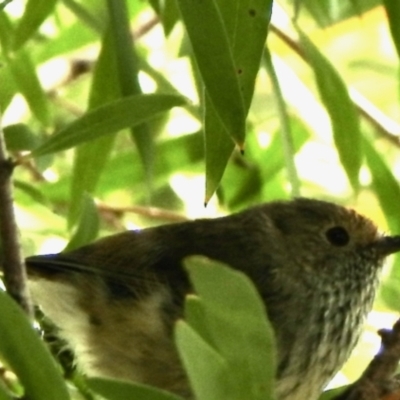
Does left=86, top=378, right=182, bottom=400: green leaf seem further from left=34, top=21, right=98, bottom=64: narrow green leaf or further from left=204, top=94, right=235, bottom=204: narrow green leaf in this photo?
left=34, top=21, right=98, bottom=64: narrow green leaf

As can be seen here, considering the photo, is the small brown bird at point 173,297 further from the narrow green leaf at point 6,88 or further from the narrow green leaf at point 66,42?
the narrow green leaf at point 66,42

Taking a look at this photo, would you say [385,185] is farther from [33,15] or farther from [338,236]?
[33,15]

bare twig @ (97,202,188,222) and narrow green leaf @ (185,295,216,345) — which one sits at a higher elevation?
narrow green leaf @ (185,295,216,345)

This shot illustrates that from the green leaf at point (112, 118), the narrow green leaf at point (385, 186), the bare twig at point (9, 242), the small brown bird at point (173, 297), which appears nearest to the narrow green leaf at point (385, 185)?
the narrow green leaf at point (385, 186)

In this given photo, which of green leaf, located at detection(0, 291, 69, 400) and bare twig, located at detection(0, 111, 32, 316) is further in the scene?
bare twig, located at detection(0, 111, 32, 316)

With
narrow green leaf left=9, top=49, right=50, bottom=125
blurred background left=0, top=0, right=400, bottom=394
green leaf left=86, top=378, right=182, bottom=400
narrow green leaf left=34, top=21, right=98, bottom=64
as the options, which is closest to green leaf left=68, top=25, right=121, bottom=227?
blurred background left=0, top=0, right=400, bottom=394

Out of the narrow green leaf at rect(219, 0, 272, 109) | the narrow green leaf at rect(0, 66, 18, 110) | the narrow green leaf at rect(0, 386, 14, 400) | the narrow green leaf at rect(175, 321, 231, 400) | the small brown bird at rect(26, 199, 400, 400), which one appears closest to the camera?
the narrow green leaf at rect(175, 321, 231, 400)
